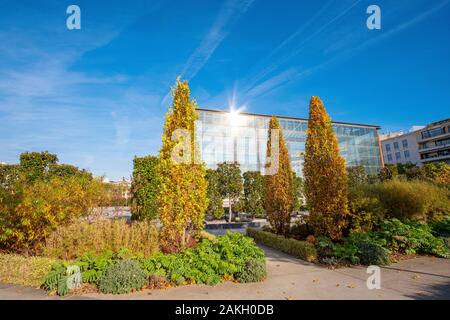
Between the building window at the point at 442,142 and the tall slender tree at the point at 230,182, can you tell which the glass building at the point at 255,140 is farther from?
the building window at the point at 442,142

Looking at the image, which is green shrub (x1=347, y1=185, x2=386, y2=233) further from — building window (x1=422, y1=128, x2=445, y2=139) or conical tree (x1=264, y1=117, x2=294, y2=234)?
building window (x1=422, y1=128, x2=445, y2=139)

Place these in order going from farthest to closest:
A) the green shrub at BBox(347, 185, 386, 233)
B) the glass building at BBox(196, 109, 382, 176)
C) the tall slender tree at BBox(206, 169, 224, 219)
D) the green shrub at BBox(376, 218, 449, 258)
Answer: the glass building at BBox(196, 109, 382, 176)
the tall slender tree at BBox(206, 169, 224, 219)
the green shrub at BBox(347, 185, 386, 233)
the green shrub at BBox(376, 218, 449, 258)

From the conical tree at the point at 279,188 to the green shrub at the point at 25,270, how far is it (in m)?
8.17

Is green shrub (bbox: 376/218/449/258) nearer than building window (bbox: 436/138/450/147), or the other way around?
green shrub (bbox: 376/218/449/258)

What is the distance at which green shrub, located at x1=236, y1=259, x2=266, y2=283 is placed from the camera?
221 inches

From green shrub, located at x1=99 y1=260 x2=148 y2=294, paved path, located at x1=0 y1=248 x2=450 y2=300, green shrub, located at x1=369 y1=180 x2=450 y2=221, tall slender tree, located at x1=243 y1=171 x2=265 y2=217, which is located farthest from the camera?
tall slender tree, located at x1=243 y1=171 x2=265 y2=217

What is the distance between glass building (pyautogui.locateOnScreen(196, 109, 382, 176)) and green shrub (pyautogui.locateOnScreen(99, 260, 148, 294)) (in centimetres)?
2595

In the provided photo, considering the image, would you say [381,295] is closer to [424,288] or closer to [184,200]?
[424,288]

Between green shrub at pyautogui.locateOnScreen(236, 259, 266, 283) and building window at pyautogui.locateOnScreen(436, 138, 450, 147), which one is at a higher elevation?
building window at pyautogui.locateOnScreen(436, 138, 450, 147)

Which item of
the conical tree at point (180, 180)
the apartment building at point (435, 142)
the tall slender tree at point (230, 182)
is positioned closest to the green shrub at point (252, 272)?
the conical tree at point (180, 180)

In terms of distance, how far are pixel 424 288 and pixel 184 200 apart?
5.91 meters

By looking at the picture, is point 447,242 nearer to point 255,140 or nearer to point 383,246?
point 383,246

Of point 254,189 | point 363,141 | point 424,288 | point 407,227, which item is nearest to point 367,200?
point 407,227

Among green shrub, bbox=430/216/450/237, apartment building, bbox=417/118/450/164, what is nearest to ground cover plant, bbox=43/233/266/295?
green shrub, bbox=430/216/450/237
